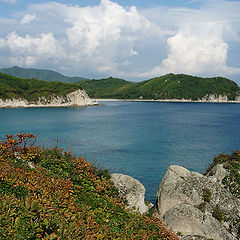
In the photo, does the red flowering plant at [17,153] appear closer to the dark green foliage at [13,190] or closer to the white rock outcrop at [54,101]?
the dark green foliage at [13,190]

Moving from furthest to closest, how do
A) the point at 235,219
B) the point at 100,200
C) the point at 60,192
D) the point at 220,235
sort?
the point at 235,219, the point at 220,235, the point at 100,200, the point at 60,192

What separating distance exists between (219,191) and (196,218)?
4.21 metres

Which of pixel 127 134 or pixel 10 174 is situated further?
pixel 127 134

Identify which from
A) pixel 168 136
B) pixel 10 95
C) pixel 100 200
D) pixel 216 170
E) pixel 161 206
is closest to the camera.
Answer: pixel 100 200

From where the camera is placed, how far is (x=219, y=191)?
18.1 m

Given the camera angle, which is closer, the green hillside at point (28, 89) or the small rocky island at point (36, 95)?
the small rocky island at point (36, 95)

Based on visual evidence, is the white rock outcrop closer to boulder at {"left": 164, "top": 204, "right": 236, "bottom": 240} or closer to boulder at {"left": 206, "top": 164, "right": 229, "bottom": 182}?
boulder at {"left": 206, "top": 164, "right": 229, "bottom": 182}

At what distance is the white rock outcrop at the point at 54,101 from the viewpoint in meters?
166

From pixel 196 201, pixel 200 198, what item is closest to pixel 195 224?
pixel 196 201

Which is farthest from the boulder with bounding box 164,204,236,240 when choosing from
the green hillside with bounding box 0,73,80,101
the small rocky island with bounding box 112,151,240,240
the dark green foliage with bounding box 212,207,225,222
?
the green hillside with bounding box 0,73,80,101

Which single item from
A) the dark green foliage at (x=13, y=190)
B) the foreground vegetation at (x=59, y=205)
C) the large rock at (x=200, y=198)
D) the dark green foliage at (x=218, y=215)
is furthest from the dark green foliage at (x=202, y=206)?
the dark green foliage at (x=13, y=190)

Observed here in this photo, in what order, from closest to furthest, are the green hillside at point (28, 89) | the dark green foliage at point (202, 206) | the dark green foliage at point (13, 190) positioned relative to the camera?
the dark green foliage at point (13, 190) < the dark green foliage at point (202, 206) < the green hillside at point (28, 89)

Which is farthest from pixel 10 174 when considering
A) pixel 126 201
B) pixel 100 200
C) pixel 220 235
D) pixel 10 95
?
pixel 10 95

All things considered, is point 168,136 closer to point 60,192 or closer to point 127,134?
point 127,134
